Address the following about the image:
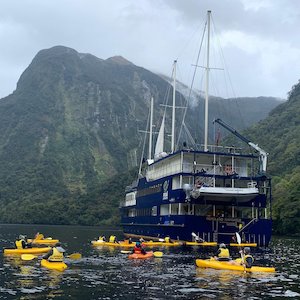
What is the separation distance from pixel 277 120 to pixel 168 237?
12482 centimetres

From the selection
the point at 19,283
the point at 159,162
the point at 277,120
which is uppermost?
the point at 277,120

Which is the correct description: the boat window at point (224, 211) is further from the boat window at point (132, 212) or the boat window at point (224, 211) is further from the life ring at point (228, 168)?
the boat window at point (132, 212)

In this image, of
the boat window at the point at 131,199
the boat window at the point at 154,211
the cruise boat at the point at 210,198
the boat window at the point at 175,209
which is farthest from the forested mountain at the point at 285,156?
the boat window at the point at 175,209

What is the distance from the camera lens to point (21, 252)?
44.3 meters

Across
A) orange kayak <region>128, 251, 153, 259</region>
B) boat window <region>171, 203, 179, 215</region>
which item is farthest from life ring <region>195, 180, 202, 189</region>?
orange kayak <region>128, 251, 153, 259</region>

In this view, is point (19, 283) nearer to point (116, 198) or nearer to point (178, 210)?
point (178, 210)

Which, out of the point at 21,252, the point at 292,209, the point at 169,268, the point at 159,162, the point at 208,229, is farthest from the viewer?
the point at 292,209

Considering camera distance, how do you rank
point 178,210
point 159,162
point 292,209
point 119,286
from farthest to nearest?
point 292,209 < point 159,162 < point 178,210 < point 119,286

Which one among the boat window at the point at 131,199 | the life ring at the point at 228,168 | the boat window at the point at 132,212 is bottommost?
the boat window at the point at 132,212

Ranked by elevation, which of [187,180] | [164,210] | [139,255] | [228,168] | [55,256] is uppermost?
[228,168]

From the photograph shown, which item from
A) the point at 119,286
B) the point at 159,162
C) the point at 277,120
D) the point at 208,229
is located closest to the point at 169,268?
the point at 119,286

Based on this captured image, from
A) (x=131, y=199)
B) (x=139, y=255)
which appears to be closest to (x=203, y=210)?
(x=139, y=255)

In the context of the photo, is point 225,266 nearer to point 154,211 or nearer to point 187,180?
point 187,180

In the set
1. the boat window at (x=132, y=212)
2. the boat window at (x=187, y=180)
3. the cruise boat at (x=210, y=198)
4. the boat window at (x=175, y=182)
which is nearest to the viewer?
the cruise boat at (x=210, y=198)
